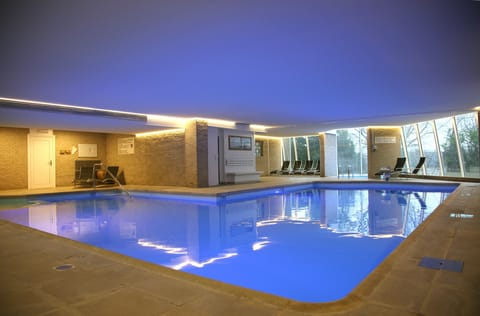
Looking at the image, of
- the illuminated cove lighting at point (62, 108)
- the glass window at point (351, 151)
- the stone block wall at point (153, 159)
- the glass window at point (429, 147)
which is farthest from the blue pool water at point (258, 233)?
the glass window at point (351, 151)

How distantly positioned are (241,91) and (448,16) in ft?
13.8

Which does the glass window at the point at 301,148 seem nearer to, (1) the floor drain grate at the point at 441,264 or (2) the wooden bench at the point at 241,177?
(2) the wooden bench at the point at 241,177

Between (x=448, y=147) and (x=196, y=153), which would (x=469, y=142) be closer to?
(x=448, y=147)

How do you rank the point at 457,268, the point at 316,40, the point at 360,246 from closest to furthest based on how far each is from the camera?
the point at 457,268
the point at 316,40
the point at 360,246

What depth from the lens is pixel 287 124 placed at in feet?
44.6

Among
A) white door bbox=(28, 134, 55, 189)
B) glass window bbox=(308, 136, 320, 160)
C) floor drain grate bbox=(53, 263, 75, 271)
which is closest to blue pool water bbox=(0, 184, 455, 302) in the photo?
floor drain grate bbox=(53, 263, 75, 271)

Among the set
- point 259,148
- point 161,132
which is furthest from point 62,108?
point 259,148

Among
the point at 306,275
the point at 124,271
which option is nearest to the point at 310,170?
the point at 306,275

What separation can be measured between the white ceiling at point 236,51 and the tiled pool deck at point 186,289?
2.51 m

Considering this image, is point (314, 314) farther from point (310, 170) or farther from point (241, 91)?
point (310, 170)

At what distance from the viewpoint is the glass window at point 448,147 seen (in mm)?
13180

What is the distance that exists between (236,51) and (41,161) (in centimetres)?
1213

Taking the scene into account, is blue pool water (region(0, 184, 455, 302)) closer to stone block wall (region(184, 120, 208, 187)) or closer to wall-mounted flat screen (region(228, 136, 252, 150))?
stone block wall (region(184, 120, 208, 187))

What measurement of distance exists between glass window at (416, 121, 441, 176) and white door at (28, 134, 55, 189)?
16.9 meters
